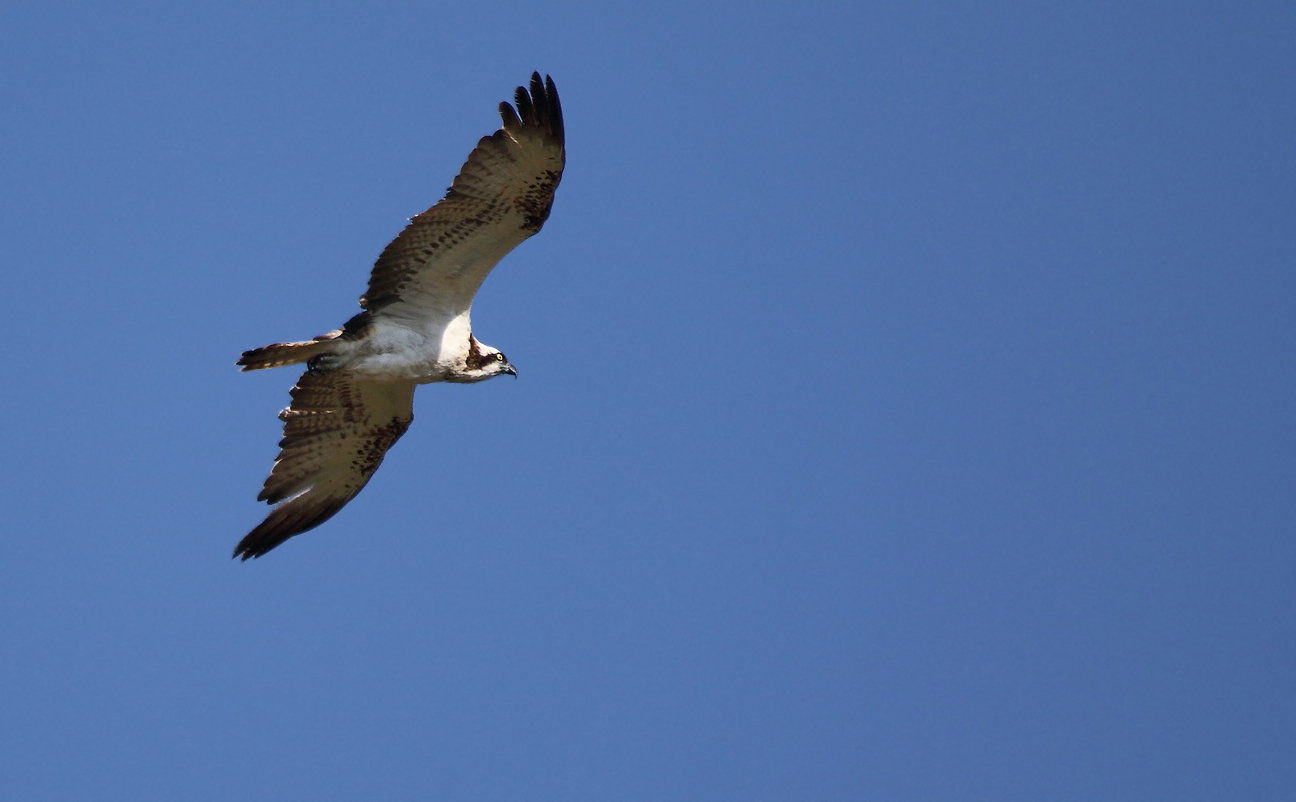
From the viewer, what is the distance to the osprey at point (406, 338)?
11.2 metres

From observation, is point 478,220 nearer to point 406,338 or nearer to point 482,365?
point 406,338

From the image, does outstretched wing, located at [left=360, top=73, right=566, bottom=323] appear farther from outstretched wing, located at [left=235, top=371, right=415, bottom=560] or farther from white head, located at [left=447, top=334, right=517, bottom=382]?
outstretched wing, located at [left=235, top=371, right=415, bottom=560]

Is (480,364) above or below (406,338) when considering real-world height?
above

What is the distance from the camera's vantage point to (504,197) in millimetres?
11328

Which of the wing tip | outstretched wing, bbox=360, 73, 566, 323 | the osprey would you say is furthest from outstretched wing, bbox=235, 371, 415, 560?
the wing tip

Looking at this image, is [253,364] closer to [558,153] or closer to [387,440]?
[387,440]

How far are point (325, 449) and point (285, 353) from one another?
1.58 meters

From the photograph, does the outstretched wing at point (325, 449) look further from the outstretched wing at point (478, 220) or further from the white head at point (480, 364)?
the outstretched wing at point (478, 220)

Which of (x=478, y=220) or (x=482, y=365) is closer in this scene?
(x=478, y=220)

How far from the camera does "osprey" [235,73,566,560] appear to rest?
11.2m

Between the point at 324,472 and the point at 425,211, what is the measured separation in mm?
2957

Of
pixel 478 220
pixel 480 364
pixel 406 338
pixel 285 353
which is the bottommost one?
pixel 285 353

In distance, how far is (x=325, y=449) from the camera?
12875mm

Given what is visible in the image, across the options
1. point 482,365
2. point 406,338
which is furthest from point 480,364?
point 406,338
